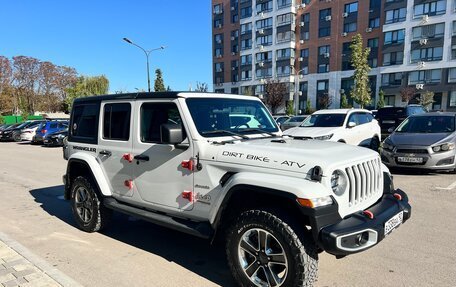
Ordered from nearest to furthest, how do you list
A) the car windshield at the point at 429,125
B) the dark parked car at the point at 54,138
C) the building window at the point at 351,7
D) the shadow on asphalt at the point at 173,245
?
the shadow on asphalt at the point at 173,245 < the car windshield at the point at 429,125 < the dark parked car at the point at 54,138 < the building window at the point at 351,7

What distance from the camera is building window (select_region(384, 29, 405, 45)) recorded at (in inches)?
1810

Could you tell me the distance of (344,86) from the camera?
52.7 metres

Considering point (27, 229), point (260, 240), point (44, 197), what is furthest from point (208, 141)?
point (44, 197)

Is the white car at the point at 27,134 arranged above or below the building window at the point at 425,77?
below

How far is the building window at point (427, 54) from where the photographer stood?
142 feet

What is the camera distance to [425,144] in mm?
8898

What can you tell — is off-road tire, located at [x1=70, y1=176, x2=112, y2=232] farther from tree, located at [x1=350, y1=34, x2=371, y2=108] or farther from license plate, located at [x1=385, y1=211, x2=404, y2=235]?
tree, located at [x1=350, y1=34, x2=371, y2=108]

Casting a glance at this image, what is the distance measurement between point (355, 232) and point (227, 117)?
2006mm

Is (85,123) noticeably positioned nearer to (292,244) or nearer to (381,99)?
(292,244)

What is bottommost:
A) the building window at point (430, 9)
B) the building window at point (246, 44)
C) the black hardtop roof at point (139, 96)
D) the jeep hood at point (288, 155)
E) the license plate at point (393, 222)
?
the license plate at point (393, 222)

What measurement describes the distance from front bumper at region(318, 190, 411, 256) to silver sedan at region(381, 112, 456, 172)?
6301 millimetres

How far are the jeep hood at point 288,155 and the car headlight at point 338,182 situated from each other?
0.08 meters

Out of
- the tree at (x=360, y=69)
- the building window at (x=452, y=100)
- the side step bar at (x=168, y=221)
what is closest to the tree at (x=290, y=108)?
the tree at (x=360, y=69)

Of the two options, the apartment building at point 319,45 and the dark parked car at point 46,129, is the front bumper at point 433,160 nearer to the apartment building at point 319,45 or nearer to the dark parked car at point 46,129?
the dark parked car at point 46,129
